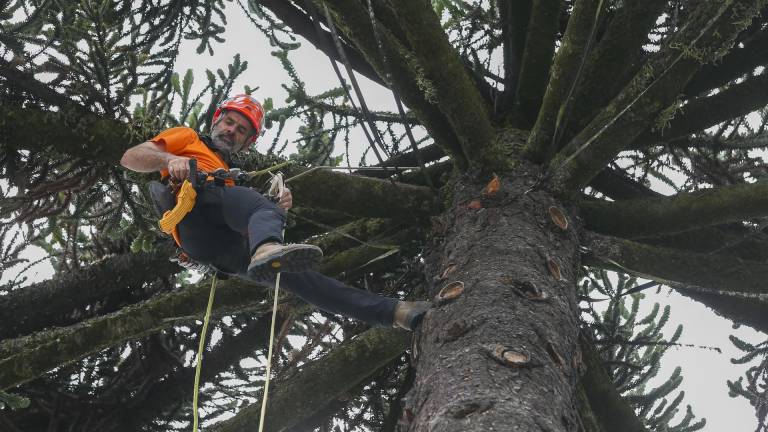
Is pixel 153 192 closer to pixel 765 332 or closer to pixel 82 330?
pixel 82 330

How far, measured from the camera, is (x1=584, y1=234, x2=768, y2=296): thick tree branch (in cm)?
403

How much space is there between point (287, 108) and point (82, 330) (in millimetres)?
2797

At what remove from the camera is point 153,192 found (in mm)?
3887

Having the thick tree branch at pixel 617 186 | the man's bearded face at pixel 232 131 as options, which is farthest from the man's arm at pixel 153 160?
the thick tree branch at pixel 617 186

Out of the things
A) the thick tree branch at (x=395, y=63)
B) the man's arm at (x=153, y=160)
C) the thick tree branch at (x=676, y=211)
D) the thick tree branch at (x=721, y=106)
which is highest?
the thick tree branch at (x=721, y=106)

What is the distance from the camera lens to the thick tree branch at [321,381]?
4066 mm

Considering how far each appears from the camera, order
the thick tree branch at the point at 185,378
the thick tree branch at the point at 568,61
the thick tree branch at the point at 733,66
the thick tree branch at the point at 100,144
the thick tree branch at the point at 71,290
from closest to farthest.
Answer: the thick tree branch at the point at 568,61 < the thick tree branch at the point at 100,144 < the thick tree branch at the point at 733,66 < the thick tree branch at the point at 71,290 < the thick tree branch at the point at 185,378

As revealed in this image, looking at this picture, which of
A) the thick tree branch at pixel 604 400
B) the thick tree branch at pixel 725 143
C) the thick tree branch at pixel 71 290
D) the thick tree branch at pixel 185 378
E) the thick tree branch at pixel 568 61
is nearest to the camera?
the thick tree branch at pixel 568 61

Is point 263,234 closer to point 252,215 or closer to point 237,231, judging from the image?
point 252,215

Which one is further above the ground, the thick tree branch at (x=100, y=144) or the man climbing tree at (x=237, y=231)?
the thick tree branch at (x=100, y=144)

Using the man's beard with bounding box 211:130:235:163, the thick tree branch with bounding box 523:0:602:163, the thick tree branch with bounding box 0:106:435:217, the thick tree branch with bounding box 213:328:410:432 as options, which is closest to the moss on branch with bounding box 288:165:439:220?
the thick tree branch with bounding box 0:106:435:217

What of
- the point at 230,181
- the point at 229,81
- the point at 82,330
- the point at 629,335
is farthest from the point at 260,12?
the point at 629,335

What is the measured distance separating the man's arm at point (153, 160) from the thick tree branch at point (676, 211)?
216 centimetres

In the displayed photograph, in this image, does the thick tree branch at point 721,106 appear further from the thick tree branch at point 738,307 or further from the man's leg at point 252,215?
the man's leg at point 252,215
